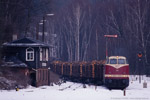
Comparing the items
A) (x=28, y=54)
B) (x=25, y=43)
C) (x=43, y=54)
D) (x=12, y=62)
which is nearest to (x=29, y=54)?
(x=28, y=54)

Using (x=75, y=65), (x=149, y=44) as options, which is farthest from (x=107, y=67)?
(x=149, y=44)

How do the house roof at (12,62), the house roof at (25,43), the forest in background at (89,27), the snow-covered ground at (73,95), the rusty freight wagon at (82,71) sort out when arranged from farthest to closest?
the forest in background at (89,27) → the rusty freight wagon at (82,71) → the house roof at (25,43) → the house roof at (12,62) → the snow-covered ground at (73,95)

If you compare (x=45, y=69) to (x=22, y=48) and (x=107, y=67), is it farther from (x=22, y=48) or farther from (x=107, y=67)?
(x=107, y=67)

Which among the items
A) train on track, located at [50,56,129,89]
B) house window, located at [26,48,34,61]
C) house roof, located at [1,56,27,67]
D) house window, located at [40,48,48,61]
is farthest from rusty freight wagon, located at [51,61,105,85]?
house roof, located at [1,56,27,67]

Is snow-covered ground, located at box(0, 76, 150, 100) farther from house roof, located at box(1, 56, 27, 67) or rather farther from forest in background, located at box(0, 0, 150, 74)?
forest in background, located at box(0, 0, 150, 74)

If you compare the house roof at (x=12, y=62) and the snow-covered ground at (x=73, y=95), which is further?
the house roof at (x=12, y=62)

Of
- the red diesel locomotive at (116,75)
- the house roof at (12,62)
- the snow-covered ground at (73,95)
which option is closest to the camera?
the snow-covered ground at (73,95)

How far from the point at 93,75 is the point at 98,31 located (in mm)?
29717

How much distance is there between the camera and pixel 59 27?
7962 cm

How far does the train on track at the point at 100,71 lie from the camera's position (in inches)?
1334

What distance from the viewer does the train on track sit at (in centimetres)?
3388

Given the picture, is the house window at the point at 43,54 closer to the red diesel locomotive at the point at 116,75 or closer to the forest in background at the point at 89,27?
the red diesel locomotive at the point at 116,75

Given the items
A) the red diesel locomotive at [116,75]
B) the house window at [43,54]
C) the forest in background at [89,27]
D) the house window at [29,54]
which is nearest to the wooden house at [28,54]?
the house window at [29,54]

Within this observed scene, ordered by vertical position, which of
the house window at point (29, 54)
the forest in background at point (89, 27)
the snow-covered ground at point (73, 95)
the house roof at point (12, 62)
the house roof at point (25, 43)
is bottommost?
the snow-covered ground at point (73, 95)
